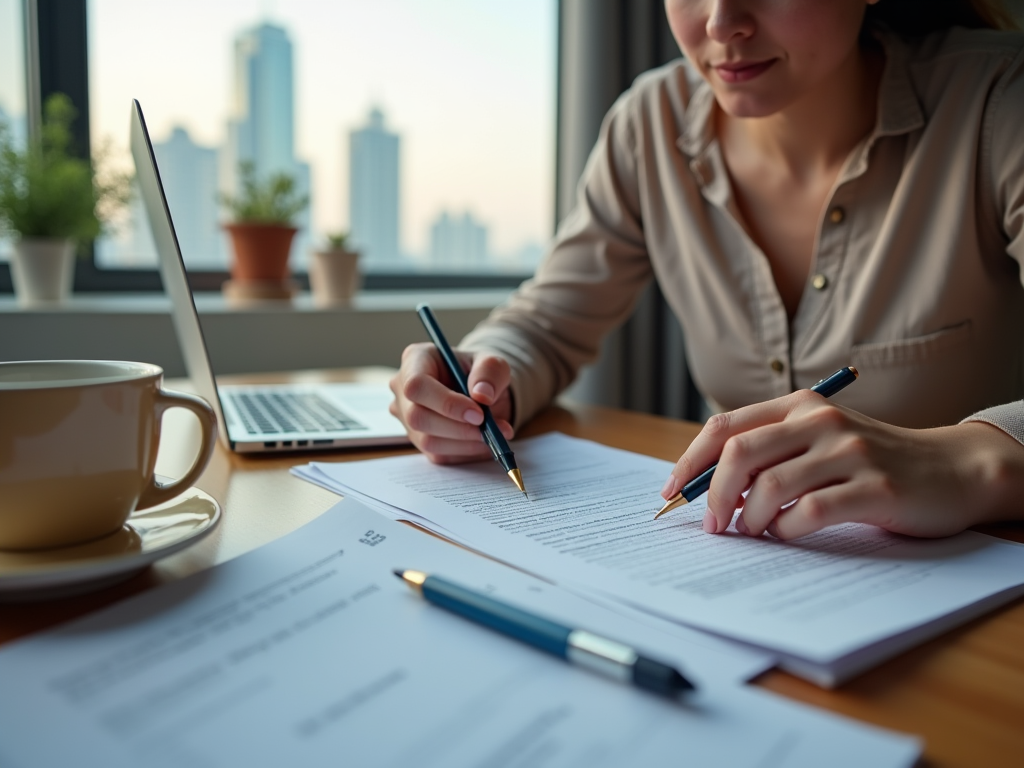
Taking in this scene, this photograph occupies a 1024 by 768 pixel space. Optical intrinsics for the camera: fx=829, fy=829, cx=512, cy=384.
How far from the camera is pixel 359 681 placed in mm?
364

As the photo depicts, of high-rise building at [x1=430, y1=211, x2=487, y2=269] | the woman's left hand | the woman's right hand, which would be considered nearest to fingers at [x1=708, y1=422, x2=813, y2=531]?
the woman's left hand

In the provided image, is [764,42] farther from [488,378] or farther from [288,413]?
[288,413]

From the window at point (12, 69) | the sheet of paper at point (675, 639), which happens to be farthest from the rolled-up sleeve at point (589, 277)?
the window at point (12, 69)

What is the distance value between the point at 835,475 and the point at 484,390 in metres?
0.35

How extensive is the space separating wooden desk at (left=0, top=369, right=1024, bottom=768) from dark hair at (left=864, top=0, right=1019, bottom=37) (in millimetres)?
767

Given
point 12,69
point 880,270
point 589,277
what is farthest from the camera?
point 12,69

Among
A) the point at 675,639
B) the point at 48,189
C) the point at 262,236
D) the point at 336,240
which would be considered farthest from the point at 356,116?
the point at 675,639

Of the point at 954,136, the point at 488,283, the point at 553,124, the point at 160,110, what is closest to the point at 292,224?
the point at 160,110

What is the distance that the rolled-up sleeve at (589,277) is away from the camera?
1153 mm

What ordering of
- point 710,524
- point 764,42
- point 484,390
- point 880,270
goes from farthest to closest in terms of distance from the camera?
1. point 880,270
2. point 764,42
3. point 484,390
4. point 710,524

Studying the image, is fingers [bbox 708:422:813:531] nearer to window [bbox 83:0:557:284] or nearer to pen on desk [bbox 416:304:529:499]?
pen on desk [bbox 416:304:529:499]

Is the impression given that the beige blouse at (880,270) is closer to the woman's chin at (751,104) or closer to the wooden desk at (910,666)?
the woman's chin at (751,104)

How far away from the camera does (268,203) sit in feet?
5.82

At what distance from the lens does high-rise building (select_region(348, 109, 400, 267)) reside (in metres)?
2.14
